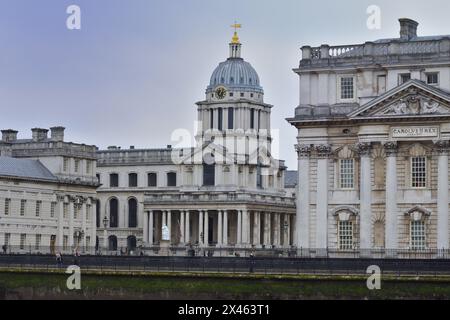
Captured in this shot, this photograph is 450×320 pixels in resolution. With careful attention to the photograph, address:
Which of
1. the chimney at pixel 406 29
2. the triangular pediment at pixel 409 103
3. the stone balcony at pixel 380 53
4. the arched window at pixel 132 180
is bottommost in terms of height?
the arched window at pixel 132 180

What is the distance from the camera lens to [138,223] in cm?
16775

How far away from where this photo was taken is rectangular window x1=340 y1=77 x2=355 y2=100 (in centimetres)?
10400

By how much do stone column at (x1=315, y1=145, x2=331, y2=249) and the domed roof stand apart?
68.1 meters

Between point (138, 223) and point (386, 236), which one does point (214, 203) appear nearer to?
point (138, 223)

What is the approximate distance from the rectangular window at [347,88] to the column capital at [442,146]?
729 cm

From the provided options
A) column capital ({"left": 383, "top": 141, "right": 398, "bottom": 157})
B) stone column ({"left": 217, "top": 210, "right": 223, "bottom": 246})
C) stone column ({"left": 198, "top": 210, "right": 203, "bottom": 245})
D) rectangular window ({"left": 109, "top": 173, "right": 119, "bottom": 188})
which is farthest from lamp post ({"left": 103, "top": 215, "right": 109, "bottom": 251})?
column capital ({"left": 383, "top": 141, "right": 398, "bottom": 157})

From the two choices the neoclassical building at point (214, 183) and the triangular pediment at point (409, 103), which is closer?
the triangular pediment at point (409, 103)

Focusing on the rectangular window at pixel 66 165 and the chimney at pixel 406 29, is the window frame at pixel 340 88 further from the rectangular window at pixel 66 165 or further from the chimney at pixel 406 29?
the rectangular window at pixel 66 165

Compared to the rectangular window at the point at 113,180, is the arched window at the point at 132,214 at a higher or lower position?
lower

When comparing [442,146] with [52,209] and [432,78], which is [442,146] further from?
[52,209]

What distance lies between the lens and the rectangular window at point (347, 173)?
104m

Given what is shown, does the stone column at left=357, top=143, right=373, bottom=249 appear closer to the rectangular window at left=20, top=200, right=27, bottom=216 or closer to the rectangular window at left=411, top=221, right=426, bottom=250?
the rectangular window at left=411, top=221, right=426, bottom=250

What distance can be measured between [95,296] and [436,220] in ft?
85.0

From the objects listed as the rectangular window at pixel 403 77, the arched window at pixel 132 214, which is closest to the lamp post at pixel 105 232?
the arched window at pixel 132 214
